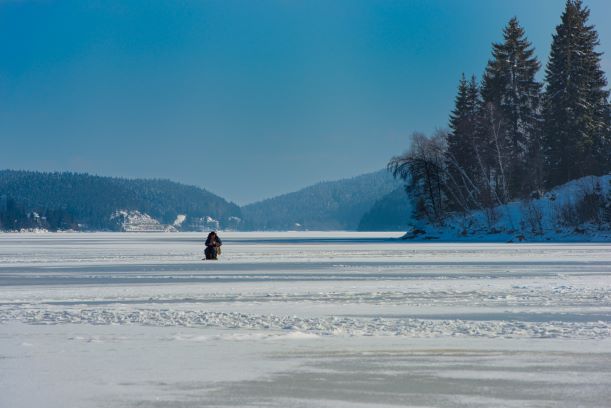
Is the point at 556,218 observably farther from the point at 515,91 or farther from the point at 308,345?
the point at 308,345

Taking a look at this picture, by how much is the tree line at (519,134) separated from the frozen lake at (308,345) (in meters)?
49.1

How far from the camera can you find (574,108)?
6612 centimetres

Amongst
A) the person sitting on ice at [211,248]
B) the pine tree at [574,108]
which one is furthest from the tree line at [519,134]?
the person sitting on ice at [211,248]

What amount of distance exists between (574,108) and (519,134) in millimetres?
7284

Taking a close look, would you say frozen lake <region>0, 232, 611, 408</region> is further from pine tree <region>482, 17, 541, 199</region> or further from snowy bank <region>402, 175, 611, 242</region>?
pine tree <region>482, 17, 541, 199</region>

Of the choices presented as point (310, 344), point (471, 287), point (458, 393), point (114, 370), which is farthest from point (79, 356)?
point (471, 287)

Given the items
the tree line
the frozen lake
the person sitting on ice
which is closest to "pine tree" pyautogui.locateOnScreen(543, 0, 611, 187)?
the tree line

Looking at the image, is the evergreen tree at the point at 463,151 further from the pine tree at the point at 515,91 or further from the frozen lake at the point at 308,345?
the frozen lake at the point at 308,345

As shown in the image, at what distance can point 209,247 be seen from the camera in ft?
109

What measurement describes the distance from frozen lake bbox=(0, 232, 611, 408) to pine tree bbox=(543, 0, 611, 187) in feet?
161

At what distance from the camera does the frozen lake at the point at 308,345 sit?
24.3ft

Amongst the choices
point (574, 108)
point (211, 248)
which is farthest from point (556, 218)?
point (211, 248)

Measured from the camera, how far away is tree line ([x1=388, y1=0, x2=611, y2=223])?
66.0 metres

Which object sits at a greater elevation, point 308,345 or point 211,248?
point 211,248
